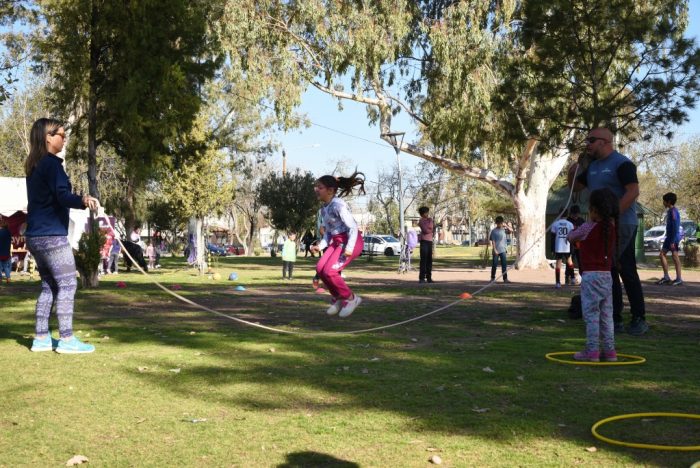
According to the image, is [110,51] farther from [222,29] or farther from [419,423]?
[419,423]

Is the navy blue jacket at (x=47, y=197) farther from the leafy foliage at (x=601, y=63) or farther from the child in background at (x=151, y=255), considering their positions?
the child in background at (x=151, y=255)

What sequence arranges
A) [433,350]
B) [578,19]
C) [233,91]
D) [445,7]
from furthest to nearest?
[233,91] → [445,7] → [578,19] → [433,350]

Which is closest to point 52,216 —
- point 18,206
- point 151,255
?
point 18,206

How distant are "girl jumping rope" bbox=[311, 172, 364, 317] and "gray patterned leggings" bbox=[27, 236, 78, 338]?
3116 mm

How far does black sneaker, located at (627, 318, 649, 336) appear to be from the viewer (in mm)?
9562

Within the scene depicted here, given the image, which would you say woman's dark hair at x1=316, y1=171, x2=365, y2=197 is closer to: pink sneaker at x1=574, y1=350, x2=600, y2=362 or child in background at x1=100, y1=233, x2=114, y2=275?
pink sneaker at x1=574, y1=350, x2=600, y2=362

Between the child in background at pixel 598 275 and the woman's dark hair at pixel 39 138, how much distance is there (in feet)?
17.9

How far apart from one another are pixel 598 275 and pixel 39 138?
573 centimetres

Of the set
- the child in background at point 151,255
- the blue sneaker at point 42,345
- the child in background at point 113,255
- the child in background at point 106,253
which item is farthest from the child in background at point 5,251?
the blue sneaker at point 42,345

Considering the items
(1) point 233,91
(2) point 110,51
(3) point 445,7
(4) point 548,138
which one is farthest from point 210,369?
(1) point 233,91

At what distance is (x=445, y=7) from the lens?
30203 millimetres

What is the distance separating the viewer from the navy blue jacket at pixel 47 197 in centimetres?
759

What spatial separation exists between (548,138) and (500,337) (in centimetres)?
485

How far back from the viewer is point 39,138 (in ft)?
25.5
